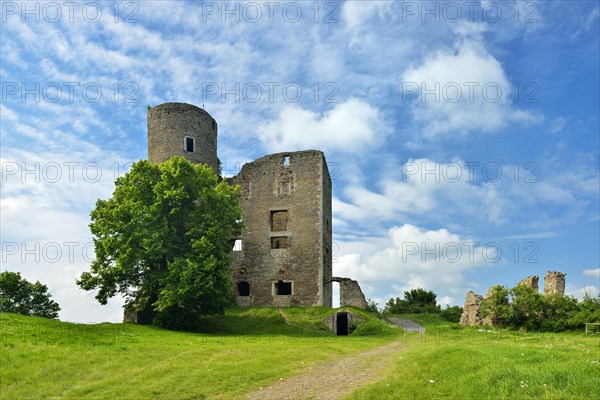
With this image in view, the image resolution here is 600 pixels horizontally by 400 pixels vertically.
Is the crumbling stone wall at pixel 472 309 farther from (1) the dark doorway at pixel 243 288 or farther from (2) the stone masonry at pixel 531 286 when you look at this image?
(1) the dark doorway at pixel 243 288

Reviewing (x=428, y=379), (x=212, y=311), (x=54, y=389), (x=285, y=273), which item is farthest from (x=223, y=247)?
(x=428, y=379)

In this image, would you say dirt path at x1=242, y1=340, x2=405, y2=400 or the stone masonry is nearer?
dirt path at x1=242, y1=340, x2=405, y2=400

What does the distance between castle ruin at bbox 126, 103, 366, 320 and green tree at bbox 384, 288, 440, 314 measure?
22.4 m

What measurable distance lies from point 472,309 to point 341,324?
32.3 feet

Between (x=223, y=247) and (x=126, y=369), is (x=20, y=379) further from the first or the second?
(x=223, y=247)

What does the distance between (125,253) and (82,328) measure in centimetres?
513

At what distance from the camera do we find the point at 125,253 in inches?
1064

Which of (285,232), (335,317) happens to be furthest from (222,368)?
(285,232)

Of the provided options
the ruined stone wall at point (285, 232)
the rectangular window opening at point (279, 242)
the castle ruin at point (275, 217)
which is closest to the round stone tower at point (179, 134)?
the castle ruin at point (275, 217)

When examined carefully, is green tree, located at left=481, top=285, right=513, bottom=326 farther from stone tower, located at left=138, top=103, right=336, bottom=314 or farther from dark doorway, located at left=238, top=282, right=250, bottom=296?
dark doorway, located at left=238, top=282, right=250, bottom=296

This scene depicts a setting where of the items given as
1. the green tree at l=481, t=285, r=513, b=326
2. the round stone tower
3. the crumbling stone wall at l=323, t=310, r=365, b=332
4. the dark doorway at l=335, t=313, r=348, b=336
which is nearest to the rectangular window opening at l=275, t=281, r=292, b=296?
the dark doorway at l=335, t=313, r=348, b=336

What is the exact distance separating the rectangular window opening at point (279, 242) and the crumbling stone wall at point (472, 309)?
14.7m

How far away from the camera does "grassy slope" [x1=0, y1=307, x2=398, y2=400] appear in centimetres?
1289

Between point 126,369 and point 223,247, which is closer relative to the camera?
point 126,369
